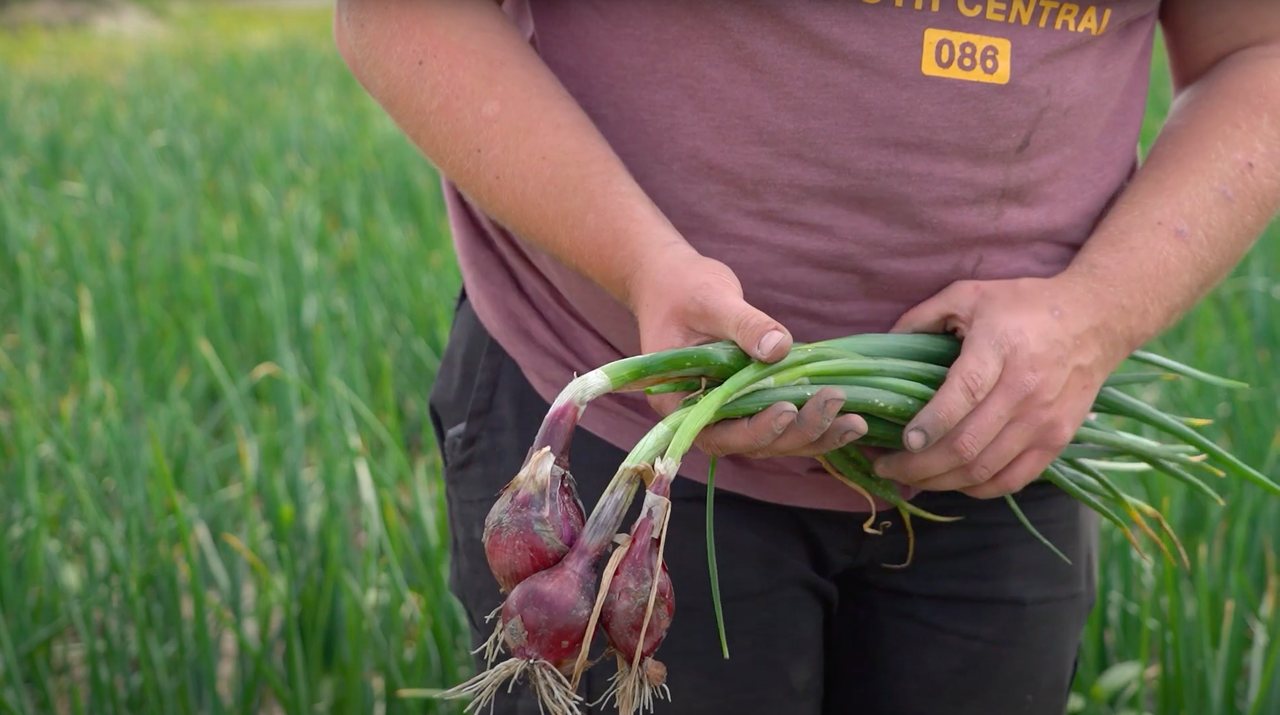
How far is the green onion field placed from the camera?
5.04ft

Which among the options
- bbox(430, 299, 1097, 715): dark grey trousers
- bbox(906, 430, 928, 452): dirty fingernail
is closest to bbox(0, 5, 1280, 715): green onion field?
bbox(430, 299, 1097, 715): dark grey trousers

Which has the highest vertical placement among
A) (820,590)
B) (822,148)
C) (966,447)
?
(822,148)

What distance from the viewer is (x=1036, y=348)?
91 centimetres

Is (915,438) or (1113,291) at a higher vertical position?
(1113,291)

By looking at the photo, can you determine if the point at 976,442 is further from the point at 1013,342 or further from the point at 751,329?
the point at 751,329

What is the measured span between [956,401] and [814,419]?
0.13 meters

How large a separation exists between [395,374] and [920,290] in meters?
1.64

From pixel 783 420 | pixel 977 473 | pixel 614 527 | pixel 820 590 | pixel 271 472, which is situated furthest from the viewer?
pixel 271 472

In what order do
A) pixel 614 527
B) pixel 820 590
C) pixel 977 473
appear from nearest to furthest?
1. pixel 614 527
2. pixel 977 473
3. pixel 820 590

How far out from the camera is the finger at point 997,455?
912 millimetres

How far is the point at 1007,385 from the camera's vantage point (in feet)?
2.96

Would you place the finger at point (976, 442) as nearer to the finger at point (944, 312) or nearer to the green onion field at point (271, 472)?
the finger at point (944, 312)

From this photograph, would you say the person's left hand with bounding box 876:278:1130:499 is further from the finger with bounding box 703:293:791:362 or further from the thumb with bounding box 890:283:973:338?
the finger with bounding box 703:293:791:362

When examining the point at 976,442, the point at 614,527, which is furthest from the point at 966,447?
the point at 614,527
